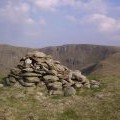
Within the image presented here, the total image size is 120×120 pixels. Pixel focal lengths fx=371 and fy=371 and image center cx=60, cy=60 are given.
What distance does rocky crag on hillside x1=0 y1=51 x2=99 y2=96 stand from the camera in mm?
24359

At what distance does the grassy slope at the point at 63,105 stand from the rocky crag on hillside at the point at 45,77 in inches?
33.6

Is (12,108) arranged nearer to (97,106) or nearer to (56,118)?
(56,118)

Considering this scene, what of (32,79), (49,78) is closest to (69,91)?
(49,78)

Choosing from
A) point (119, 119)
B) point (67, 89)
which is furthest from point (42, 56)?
point (119, 119)

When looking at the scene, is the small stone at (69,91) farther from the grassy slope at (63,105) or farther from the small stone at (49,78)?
the small stone at (49,78)

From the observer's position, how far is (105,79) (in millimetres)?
27750

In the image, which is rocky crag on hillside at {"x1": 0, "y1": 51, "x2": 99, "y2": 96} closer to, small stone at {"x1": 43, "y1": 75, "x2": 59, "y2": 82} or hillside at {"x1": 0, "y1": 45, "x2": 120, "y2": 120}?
small stone at {"x1": 43, "y1": 75, "x2": 59, "y2": 82}

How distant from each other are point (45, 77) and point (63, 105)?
3.74 metres

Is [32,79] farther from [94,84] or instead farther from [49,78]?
[94,84]

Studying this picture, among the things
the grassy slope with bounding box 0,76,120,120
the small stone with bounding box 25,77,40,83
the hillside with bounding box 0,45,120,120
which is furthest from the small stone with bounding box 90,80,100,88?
the small stone with bounding box 25,77,40,83

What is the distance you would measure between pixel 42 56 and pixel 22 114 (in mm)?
6962

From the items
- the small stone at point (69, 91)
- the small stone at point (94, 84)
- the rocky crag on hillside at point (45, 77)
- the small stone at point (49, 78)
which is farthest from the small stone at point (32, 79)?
the small stone at point (94, 84)

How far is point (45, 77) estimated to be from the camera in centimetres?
2477

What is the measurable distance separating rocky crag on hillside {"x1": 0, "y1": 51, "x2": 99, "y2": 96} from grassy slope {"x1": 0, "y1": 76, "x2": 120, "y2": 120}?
854mm
